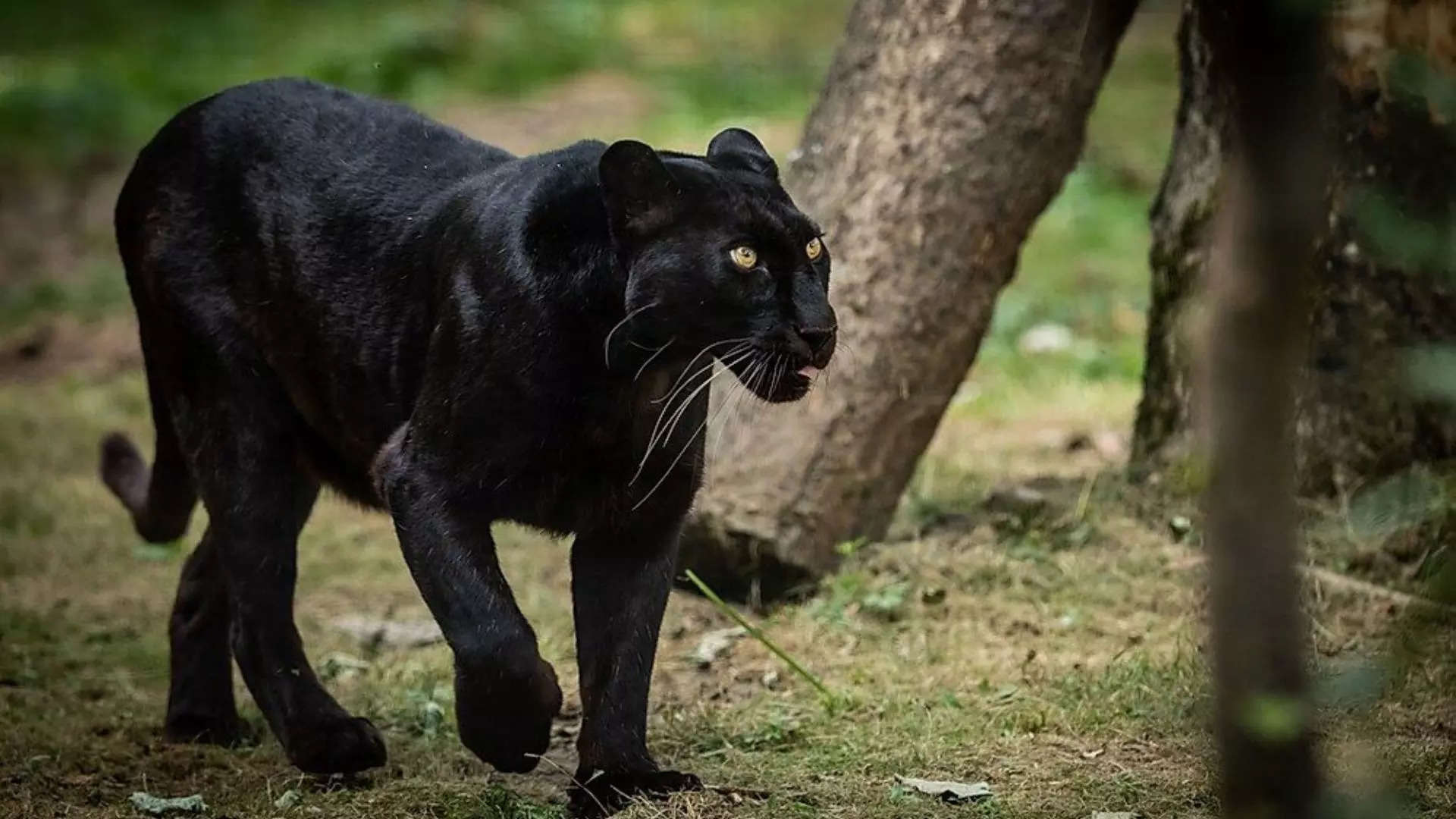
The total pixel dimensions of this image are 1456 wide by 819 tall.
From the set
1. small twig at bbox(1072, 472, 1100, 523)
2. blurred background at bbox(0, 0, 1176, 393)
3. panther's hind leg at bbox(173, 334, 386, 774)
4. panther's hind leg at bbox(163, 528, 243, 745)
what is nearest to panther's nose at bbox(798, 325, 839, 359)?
panther's hind leg at bbox(173, 334, 386, 774)

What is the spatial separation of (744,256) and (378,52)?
38.7 feet

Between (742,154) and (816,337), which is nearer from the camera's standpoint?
(816,337)

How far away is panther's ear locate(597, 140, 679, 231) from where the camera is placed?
3895mm

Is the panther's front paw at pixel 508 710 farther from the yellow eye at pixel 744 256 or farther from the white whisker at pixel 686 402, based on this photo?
the yellow eye at pixel 744 256

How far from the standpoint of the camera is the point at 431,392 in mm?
4176

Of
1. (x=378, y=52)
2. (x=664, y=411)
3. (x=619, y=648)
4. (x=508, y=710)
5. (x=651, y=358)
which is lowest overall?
(x=508, y=710)

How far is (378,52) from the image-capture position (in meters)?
15.1

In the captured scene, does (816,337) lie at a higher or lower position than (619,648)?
higher

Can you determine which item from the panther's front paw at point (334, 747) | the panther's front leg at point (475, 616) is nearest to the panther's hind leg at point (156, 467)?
the panther's front paw at point (334, 747)

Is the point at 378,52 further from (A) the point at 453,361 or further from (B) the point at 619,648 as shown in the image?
(B) the point at 619,648

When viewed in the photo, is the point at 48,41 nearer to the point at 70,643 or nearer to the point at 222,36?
the point at 222,36

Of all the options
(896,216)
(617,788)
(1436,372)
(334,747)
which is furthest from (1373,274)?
(1436,372)

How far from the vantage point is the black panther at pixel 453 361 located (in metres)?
3.95

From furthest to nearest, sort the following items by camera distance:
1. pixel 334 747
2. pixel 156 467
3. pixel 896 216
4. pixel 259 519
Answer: pixel 896 216
pixel 156 467
pixel 259 519
pixel 334 747
